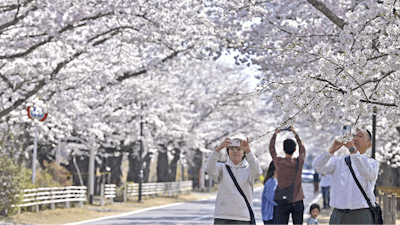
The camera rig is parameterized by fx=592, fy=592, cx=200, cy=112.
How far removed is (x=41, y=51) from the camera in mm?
18375

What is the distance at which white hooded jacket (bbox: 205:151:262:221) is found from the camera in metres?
6.46

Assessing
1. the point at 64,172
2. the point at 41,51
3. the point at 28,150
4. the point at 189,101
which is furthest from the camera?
the point at 189,101

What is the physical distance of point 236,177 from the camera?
6602 millimetres

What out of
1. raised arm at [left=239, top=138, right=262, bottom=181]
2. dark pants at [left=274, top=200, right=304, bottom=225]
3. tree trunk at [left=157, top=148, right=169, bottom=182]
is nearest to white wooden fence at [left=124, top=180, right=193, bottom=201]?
tree trunk at [left=157, top=148, right=169, bottom=182]

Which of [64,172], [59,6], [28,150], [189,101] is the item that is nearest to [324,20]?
[59,6]

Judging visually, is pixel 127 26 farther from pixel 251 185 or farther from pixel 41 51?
pixel 251 185

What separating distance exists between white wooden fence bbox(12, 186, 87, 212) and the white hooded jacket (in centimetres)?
1311

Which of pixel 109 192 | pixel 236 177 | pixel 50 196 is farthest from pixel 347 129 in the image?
pixel 109 192

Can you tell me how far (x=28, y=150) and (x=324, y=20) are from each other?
1864 centimetres

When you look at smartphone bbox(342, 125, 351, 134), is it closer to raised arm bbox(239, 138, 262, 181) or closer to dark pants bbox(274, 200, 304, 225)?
raised arm bbox(239, 138, 262, 181)

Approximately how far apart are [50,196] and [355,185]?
1730 centimetres

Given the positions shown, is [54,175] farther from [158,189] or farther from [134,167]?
[134,167]

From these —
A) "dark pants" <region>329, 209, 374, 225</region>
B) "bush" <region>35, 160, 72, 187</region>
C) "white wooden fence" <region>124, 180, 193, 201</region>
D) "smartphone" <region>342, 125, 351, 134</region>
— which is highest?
"smartphone" <region>342, 125, 351, 134</region>

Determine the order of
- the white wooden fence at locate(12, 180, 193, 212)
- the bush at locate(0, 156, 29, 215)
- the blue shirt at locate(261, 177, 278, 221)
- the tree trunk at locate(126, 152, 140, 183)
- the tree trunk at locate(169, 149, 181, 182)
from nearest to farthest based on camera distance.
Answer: the blue shirt at locate(261, 177, 278, 221)
the bush at locate(0, 156, 29, 215)
the white wooden fence at locate(12, 180, 193, 212)
the tree trunk at locate(126, 152, 140, 183)
the tree trunk at locate(169, 149, 181, 182)
